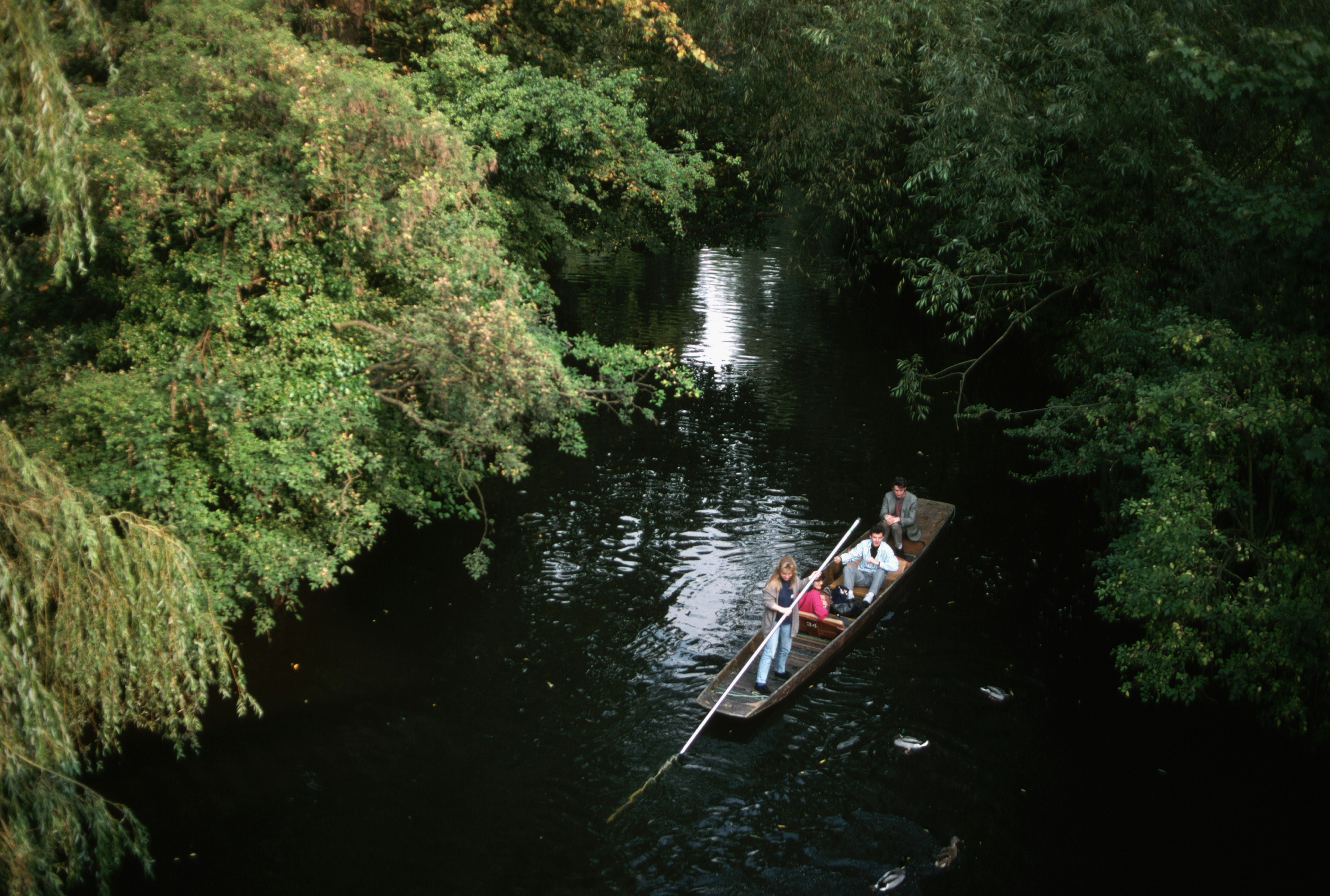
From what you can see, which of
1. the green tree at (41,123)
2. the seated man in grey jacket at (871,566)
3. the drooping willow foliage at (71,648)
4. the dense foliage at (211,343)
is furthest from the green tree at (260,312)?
the seated man in grey jacket at (871,566)

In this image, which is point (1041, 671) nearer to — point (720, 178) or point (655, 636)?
point (655, 636)

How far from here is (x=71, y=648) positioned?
6.37 meters

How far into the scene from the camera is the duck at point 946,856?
8289 mm

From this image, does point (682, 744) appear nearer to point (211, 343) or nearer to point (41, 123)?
point (211, 343)

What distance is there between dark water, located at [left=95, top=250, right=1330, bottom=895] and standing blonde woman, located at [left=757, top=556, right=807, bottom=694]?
0.63 metres

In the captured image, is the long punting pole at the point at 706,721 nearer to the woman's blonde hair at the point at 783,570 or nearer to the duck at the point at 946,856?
the woman's blonde hair at the point at 783,570

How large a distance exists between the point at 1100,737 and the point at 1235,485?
10.8 feet

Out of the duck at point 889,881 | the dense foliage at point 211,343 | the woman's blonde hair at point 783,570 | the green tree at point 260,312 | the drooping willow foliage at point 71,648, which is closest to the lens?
the drooping willow foliage at point 71,648

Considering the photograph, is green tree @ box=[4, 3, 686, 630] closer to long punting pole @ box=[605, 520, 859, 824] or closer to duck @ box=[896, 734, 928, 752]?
long punting pole @ box=[605, 520, 859, 824]

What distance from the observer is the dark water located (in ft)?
27.6

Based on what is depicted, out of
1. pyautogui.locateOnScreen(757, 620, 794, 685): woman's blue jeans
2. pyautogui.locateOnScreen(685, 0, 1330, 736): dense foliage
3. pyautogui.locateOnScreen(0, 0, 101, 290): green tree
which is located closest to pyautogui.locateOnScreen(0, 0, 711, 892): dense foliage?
pyautogui.locateOnScreen(0, 0, 101, 290): green tree

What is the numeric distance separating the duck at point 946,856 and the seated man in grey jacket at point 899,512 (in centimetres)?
600

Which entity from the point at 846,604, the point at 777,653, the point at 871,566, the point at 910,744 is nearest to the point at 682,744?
the point at 777,653

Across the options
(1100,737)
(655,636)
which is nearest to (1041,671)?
(1100,737)
